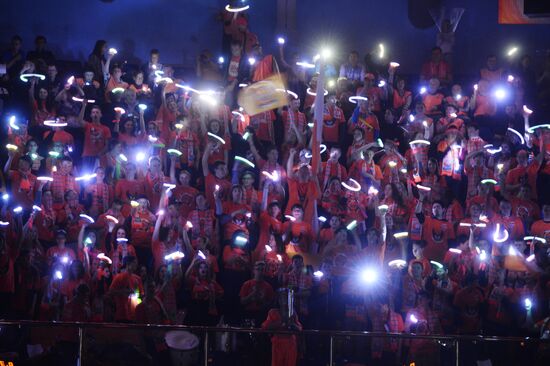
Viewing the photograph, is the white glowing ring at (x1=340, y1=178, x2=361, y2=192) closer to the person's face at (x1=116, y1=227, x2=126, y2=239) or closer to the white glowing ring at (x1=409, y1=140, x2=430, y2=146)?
the white glowing ring at (x1=409, y1=140, x2=430, y2=146)

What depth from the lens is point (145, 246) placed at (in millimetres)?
10328

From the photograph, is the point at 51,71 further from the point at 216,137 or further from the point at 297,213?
the point at 297,213

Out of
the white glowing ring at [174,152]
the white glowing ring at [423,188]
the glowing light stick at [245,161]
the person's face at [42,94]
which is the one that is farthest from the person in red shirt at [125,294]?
the white glowing ring at [423,188]

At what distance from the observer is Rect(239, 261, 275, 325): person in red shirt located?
9.73m

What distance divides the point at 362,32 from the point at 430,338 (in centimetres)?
960

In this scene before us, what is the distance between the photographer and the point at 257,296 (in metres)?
9.76

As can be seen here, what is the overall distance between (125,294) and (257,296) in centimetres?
145

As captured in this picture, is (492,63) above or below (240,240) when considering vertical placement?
above

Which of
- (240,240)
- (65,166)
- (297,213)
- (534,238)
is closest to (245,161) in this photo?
(297,213)

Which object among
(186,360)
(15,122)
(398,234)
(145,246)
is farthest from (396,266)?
(15,122)

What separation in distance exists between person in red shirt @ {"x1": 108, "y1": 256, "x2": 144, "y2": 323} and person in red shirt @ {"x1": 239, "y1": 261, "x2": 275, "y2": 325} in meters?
1.16

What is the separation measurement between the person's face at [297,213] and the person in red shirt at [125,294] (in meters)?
2.18

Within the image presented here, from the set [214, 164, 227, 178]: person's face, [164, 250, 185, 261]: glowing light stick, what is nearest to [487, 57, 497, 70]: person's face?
[214, 164, 227, 178]: person's face

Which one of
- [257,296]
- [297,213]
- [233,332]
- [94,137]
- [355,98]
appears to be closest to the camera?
[233,332]
